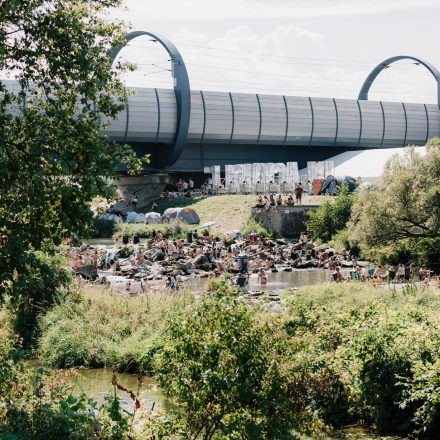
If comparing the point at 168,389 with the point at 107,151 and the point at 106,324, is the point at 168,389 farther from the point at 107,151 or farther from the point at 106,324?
the point at 106,324

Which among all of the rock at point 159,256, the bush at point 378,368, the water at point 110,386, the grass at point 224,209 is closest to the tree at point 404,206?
the rock at point 159,256

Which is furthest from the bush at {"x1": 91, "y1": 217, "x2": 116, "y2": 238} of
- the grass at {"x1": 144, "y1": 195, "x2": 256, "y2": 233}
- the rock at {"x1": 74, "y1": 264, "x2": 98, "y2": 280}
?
the rock at {"x1": 74, "y1": 264, "x2": 98, "y2": 280}

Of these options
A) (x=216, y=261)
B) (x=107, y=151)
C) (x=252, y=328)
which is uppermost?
(x=107, y=151)

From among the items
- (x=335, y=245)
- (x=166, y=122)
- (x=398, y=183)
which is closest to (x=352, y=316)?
(x=398, y=183)

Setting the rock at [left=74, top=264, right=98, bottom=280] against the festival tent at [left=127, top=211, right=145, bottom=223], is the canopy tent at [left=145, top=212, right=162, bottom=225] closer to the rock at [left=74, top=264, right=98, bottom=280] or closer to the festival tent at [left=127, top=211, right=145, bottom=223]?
the festival tent at [left=127, top=211, right=145, bottom=223]

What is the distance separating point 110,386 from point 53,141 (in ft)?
23.7

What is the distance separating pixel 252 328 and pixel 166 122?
52.7 meters

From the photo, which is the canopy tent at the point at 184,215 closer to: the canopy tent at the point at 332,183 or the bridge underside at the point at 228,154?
the canopy tent at the point at 332,183

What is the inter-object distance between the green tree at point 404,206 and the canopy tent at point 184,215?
1804 cm

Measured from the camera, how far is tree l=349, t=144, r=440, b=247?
3356 cm

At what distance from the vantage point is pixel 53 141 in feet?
41.6

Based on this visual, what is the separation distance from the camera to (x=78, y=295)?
22719 millimetres

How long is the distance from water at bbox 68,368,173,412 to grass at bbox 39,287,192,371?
0.31 metres

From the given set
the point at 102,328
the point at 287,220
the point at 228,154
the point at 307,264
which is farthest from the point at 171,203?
the point at 102,328
